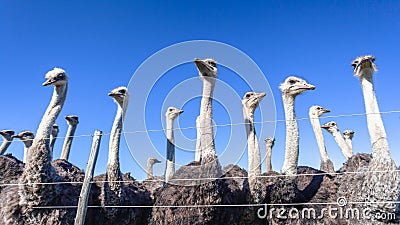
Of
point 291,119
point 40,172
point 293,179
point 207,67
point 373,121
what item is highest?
point 207,67

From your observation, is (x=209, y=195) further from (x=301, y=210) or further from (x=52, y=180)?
(x=52, y=180)

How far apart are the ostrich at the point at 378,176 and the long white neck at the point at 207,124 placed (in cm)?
188

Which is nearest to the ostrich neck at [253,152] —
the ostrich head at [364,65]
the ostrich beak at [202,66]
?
the ostrich beak at [202,66]

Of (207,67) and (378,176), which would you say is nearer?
(378,176)

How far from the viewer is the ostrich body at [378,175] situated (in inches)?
172

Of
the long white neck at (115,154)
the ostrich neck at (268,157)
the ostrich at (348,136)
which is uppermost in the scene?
the ostrich at (348,136)

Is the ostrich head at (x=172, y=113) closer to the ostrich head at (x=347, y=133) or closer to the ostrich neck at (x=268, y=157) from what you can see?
the ostrich neck at (x=268, y=157)

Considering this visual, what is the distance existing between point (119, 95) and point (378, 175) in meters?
4.51

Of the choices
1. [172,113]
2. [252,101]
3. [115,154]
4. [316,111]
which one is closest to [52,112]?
[115,154]

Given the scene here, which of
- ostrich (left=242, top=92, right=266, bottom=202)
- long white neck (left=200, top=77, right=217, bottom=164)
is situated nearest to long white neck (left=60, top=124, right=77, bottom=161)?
ostrich (left=242, top=92, right=266, bottom=202)

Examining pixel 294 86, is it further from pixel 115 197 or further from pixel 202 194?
pixel 115 197

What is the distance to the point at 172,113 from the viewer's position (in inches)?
396

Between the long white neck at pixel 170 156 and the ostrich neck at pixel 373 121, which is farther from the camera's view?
the long white neck at pixel 170 156

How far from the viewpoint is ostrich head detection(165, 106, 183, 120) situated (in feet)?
33.0
